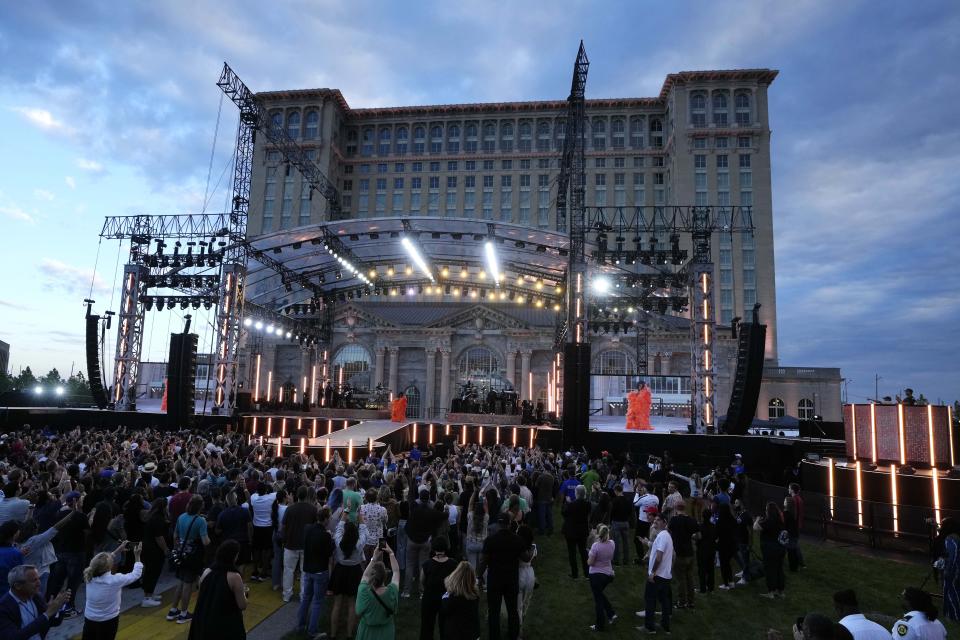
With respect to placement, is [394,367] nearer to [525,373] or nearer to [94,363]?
[525,373]

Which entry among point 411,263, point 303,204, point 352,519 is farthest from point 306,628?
point 303,204

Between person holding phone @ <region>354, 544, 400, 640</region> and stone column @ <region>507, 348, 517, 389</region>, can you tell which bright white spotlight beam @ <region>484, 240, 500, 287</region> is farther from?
person holding phone @ <region>354, 544, 400, 640</region>

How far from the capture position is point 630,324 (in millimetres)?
35906

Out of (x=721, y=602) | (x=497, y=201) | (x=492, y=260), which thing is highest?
(x=497, y=201)

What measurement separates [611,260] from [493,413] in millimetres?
12633

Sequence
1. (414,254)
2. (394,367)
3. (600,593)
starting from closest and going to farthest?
1. (600,593)
2. (414,254)
3. (394,367)

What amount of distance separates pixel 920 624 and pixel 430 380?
42727mm

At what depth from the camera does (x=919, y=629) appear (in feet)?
15.9

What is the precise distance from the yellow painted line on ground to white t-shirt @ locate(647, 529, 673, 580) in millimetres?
5513

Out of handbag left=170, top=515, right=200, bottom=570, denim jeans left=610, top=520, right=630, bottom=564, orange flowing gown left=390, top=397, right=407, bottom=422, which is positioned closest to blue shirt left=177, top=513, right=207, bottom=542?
handbag left=170, top=515, right=200, bottom=570

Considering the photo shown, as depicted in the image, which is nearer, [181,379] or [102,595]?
[102,595]

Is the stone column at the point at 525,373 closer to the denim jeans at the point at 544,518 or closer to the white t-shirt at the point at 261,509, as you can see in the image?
the denim jeans at the point at 544,518

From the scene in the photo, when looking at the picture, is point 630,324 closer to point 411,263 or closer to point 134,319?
point 411,263

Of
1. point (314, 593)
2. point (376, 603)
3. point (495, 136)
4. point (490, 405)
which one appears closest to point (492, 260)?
point (490, 405)
